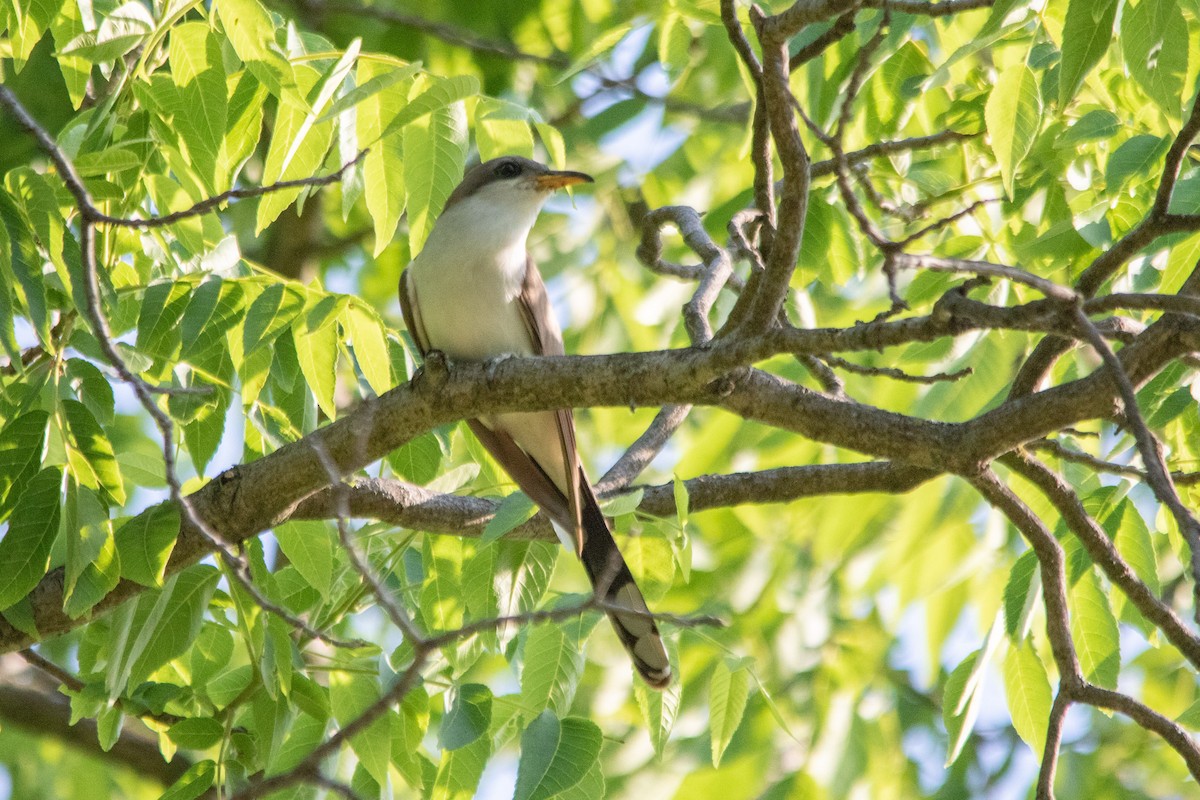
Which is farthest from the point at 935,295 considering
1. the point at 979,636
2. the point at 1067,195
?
the point at 979,636

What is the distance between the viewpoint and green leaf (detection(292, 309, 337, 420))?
383cm

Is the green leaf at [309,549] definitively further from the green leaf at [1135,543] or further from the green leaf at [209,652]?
the green leaf at [1135,543]

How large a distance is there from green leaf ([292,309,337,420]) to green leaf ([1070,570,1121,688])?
96.0 inches

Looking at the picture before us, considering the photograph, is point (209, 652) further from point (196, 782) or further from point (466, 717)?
point (466, 717)

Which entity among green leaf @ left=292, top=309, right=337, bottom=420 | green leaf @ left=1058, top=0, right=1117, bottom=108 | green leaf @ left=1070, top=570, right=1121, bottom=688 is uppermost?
green leaf @ left=1058, top=0, right=1117, bottom=108

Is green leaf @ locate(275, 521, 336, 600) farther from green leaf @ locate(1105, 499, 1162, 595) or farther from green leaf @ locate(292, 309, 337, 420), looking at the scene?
green leaf @ locate(1105, 499, 1162, 595)

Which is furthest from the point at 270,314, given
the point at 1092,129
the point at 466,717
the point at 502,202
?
the point at 1092,129

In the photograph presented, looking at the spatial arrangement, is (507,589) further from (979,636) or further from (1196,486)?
(979,636)

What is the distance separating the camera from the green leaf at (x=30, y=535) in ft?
11.1

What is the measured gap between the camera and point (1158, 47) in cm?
332

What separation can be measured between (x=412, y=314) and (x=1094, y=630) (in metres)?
3.18

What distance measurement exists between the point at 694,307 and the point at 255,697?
6.10ft

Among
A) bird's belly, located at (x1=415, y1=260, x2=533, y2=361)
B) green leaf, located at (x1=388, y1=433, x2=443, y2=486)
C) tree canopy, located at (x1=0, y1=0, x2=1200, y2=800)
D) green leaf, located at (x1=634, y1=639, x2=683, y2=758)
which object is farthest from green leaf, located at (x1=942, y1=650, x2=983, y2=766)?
bird's belly, located at (x1=415, y1=260, x2=533, y2=361)

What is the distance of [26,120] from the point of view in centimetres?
316
